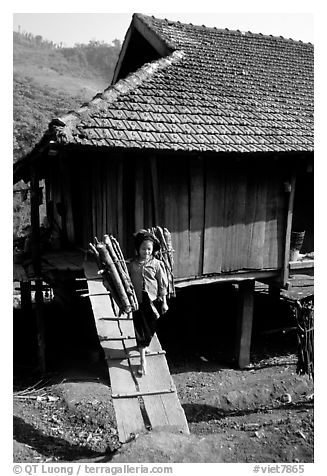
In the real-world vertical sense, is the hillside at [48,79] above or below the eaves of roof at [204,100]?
above

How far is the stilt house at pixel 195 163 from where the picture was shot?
7.06 meters

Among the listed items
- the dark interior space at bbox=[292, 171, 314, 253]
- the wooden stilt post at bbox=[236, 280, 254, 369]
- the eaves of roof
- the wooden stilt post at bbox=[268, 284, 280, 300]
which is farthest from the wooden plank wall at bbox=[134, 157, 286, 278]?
the wooden stilt post at bbox=[268, 284, 280, 300]

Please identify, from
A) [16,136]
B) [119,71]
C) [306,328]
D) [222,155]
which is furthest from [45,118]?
[306,328]

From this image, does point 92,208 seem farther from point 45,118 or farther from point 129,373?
point 45,118

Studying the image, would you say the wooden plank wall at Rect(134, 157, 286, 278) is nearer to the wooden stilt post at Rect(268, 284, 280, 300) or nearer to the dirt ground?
the dirt ground

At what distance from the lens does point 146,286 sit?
221 inches

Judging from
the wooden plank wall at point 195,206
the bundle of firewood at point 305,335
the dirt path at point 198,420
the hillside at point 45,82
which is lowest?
the dirt path at point 198,420

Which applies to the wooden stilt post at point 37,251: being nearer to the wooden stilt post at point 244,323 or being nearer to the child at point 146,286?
the child at point 146,286

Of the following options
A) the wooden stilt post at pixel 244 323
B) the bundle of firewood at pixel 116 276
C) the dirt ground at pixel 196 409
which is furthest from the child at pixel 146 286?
the wooden stilt post at pixel 244 323

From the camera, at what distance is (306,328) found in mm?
6672

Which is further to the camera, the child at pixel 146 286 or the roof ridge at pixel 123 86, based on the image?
the roof ridge at pixel 123 86

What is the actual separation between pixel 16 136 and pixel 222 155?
18.2m

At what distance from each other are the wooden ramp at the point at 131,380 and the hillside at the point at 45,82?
10381 millimetres

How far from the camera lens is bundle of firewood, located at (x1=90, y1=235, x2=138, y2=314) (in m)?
5.62
